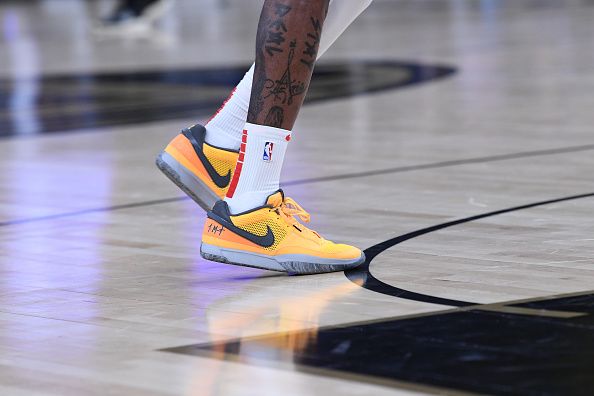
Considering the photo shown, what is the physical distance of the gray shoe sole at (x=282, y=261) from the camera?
8.57ft

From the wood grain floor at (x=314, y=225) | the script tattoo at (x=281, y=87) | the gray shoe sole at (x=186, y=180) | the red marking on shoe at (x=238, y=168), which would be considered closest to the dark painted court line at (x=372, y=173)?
the wood grain floor at (x=314, y=225)

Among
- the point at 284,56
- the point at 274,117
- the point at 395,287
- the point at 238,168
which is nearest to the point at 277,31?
the point at 284,56

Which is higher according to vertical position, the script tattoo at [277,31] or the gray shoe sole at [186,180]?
the script tattoo at [277,31]

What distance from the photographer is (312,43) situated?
263 centimetres

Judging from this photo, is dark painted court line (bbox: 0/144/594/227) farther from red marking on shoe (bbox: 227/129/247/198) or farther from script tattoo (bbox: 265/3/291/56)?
script tattoo (bbox: 265/3/291/56)

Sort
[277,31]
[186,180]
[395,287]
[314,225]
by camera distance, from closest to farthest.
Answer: [395,287]
[277,31]
[186,180]
[314,225]

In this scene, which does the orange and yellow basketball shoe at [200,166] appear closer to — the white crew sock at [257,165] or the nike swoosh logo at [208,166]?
the nike swoosh logo at [208,166]

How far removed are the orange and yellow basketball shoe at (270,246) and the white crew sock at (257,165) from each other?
19 mm

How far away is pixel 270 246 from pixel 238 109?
35 cm

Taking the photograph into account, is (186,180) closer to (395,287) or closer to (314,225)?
(314,225)

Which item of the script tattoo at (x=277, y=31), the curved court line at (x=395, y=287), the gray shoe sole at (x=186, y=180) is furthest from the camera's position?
the gray shoe sole at (x=186, y=180)

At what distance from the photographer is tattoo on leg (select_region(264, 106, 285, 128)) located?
2.64m

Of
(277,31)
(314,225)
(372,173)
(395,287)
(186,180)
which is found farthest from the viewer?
(372,173)

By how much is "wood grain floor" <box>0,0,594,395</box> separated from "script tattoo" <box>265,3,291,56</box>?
0.41 metres
